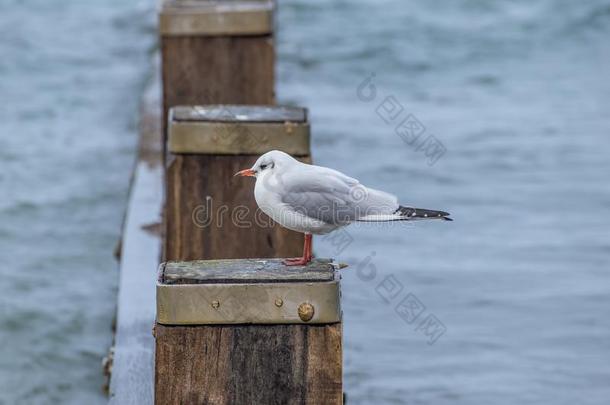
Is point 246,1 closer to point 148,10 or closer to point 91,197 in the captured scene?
point 91,197

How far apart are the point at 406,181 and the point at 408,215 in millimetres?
5017

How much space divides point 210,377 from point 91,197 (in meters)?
5.42

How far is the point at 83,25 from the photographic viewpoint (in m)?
14.0

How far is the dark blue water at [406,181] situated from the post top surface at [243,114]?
1.40 meters

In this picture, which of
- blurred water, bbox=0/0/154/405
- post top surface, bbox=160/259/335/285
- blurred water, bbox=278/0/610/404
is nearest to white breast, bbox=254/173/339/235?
post top surface, bbox=160/259/335/285

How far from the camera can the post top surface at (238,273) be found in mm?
2643

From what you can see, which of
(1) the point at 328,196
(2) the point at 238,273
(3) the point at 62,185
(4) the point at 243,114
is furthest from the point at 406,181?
(2) the point at 238,273

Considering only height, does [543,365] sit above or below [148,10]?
below

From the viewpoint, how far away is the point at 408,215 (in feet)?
10.3

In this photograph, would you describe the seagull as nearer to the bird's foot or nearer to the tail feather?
the tail feather

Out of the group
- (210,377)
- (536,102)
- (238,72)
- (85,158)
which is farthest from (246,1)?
(536,102)

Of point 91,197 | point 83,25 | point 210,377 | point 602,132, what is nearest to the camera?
point 210,377

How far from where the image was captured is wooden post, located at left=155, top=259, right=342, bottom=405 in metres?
2.59

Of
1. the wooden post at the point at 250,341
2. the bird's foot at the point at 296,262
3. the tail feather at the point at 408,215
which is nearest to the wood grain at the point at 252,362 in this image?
the wooden post at the point at 250,341
